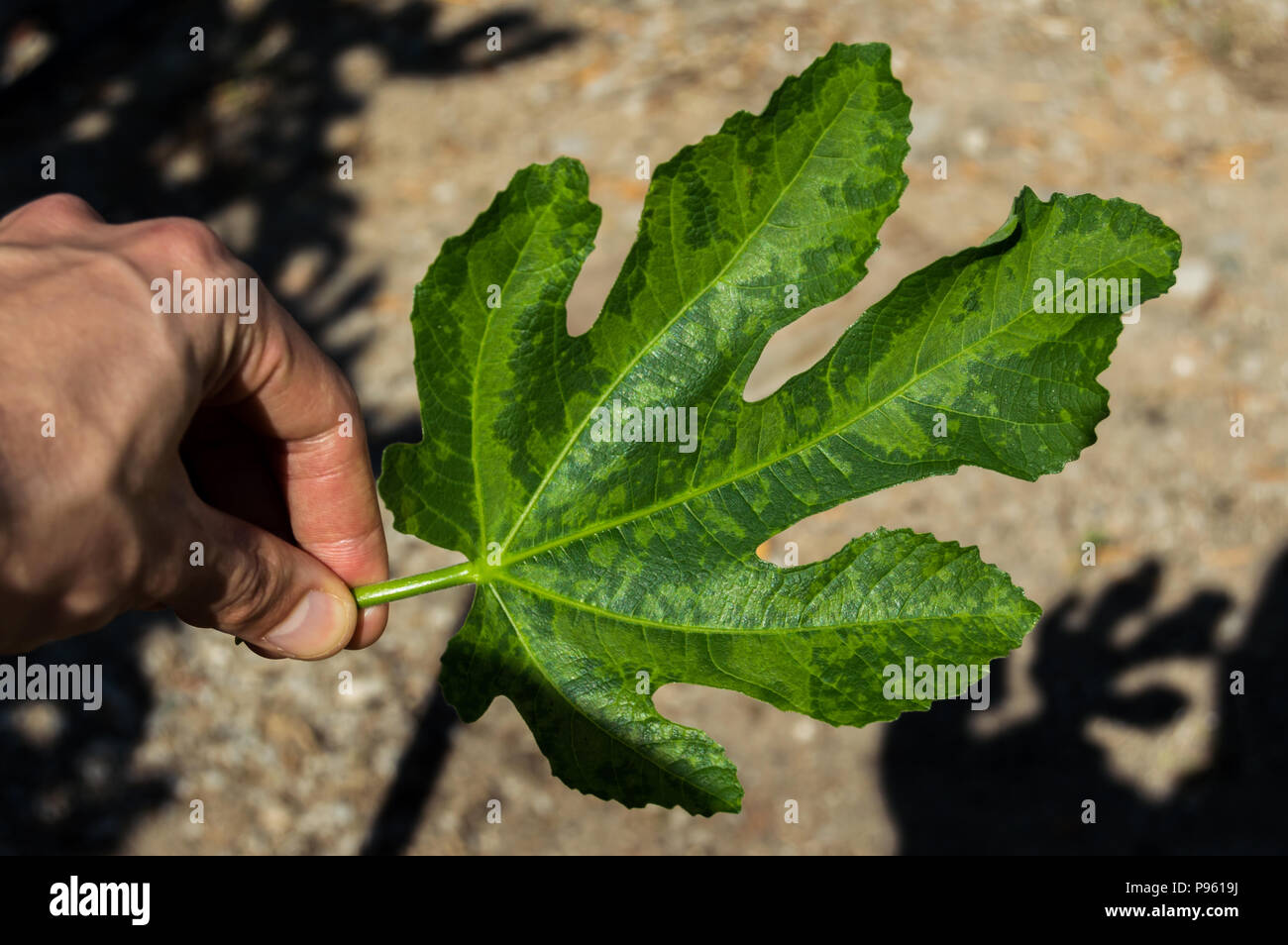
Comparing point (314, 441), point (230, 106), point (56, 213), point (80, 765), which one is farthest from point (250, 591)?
point (230, 106)

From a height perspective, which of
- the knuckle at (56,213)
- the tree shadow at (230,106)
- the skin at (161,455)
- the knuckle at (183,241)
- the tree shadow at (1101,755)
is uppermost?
the tree shadow at (230,106)

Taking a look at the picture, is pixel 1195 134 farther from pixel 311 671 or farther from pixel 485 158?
pixel 311 671

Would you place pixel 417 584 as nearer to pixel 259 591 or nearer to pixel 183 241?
pixel 259 591

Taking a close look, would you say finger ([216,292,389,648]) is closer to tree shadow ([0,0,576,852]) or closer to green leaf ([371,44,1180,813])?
green leaf ([371,44,1180,813])

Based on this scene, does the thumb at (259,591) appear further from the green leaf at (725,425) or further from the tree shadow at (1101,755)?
the tree shadow at (1101,755)

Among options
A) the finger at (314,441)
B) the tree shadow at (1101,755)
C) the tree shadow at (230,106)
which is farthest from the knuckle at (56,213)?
the tree shadow at (1101,755)


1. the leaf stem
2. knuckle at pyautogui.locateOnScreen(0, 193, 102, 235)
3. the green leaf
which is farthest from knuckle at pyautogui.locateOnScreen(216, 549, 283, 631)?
knuckle at pyautogui.locateOnScreen(0, 193, 102, 235)
